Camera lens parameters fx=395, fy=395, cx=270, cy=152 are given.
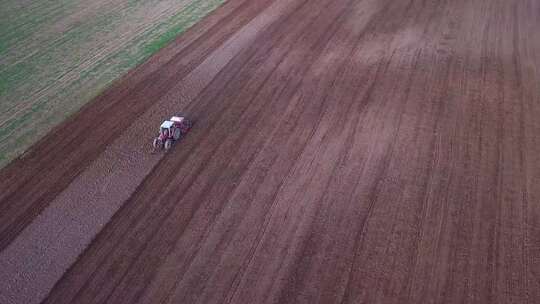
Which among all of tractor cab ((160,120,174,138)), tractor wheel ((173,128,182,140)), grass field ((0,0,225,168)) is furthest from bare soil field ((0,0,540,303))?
grass field ((0,0,225,168))

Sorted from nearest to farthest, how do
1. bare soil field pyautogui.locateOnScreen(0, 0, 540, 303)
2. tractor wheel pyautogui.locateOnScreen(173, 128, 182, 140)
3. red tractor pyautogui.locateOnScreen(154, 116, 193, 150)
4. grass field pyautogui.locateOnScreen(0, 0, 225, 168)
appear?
bare soil field pyautogui.locateOnScreen(0, 0, 540, 303) < red tractor pyautogui.locateOnScreen(154, 116, 193, 150) < tractor wheel pyautogui.locateOnScreen(173, 128, 182, 140) < grass field pyautogui.locateOnScreen(0, 0, 225, 168)

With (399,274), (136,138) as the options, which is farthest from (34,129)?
(399,274)

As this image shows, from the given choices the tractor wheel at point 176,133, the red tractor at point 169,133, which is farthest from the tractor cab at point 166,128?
the tractor wheel at point 176,133

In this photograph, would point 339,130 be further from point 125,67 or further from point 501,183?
point 125,67

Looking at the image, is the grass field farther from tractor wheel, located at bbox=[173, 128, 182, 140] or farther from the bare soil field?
tractor wheel, located at bbox=[173, 128, 182, 140]

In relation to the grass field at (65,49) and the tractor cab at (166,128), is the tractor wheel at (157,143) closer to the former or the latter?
the tractor cab at (166,128)

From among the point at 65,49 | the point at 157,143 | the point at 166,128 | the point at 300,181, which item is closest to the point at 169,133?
the point at 166,128

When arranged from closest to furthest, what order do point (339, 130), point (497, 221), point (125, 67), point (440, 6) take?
1. point (497, 221)
2. point (339, 130)
3. point (125, 67)
4. point (440, 6)
